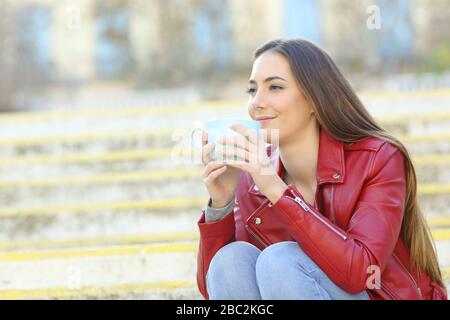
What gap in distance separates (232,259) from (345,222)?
0.30 m

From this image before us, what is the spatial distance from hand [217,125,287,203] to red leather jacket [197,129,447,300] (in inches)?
1.3

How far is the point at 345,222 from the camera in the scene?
68.6 inches

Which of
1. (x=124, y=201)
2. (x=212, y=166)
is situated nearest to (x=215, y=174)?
(x=212, y=166)

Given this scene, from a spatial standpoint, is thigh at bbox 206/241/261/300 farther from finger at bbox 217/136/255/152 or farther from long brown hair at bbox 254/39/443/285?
long brown hair at bbox 254/39/443/285

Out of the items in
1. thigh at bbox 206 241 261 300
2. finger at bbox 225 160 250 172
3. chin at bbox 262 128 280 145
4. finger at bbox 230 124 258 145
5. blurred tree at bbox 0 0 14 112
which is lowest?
blurred tree at bbox 0 0 14 112

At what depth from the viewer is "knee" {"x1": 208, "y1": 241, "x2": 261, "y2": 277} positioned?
1754 mm

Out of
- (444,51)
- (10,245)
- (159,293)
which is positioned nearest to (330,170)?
(159,293)

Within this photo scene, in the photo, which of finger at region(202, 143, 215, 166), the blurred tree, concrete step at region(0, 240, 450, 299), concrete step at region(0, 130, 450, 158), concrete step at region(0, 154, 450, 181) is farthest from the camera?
the blurred tree

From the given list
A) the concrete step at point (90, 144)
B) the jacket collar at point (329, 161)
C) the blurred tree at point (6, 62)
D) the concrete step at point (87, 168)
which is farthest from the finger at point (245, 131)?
the blurred tree at point (6, 62)

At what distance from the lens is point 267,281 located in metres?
1.65

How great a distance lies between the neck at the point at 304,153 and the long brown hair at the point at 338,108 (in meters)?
0.07

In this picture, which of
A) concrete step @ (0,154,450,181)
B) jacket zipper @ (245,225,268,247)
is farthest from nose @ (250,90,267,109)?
concrete step @ (0,154,450,181)

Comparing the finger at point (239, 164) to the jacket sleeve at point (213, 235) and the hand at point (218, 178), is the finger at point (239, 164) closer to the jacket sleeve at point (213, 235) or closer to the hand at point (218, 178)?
the hand at point (218, 178)

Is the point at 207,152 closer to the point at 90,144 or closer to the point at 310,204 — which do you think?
the point at 310,204
